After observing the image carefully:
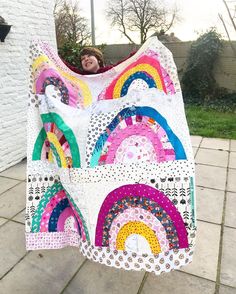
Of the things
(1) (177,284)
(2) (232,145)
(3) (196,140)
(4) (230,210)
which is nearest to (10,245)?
→ (1) (177,284)

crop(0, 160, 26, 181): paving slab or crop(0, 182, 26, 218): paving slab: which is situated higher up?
crop(0, 160, 26, 181): paving slab

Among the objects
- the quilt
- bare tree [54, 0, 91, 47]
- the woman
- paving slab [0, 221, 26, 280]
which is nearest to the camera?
the quilt

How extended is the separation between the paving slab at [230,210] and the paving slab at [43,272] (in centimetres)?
133

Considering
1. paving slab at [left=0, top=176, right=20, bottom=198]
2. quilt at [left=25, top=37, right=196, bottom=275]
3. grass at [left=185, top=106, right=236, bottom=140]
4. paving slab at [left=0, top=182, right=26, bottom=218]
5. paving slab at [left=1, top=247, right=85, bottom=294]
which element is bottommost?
paving slab at [left=1, top=247, right=85, bottom=294]

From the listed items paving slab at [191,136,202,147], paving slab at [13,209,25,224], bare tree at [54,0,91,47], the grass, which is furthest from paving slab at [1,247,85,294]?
bare tree at [54,0,91,47]

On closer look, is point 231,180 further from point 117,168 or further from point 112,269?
point 117,168

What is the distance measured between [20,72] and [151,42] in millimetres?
2603

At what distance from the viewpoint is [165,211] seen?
4.93 feet

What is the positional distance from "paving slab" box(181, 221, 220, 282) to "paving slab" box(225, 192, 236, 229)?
5.3 inches

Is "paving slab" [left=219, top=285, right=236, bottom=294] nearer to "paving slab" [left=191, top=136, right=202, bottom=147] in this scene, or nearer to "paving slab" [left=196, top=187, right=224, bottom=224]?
"paving slab" [left=196, top=187, right=224, bottom=224]

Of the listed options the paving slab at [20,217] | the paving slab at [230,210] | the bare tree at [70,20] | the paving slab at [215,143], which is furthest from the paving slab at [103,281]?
the bare tree at [70,20]

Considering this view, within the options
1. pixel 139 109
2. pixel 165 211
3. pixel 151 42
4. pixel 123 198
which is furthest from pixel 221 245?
pixel 151 42

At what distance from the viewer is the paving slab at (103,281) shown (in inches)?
72.3

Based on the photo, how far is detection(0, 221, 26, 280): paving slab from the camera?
6.92 ft
